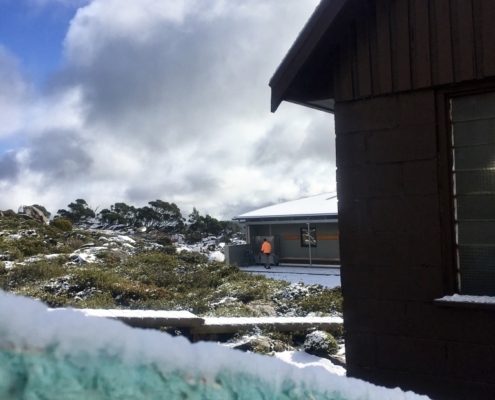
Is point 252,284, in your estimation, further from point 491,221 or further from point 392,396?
point 392,396

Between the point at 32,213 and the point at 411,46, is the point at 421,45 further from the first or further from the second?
the point at 32,213

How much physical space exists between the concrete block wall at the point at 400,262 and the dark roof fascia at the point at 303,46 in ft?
1.91

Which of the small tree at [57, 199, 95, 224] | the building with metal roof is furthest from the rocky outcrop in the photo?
the building with metal roof

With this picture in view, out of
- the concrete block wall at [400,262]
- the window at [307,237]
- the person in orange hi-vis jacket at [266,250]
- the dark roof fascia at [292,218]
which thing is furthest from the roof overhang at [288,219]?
the concrete block wall at [400,262]

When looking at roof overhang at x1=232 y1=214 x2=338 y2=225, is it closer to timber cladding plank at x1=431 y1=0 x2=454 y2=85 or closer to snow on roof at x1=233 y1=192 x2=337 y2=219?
snow on roof at x1=233 y1=192 x2=337 y2=219

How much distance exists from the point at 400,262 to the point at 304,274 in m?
18.4

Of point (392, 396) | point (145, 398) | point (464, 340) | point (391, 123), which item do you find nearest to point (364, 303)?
point (464, 340)

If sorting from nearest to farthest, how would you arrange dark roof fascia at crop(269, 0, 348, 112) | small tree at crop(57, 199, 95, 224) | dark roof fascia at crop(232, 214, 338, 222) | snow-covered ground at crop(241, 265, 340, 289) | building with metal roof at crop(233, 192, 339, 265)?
dark roof fascia at crop(269, 0, 348, 112)
snow-covered ground at crop(241, 265, 340, 289)
dark roof fascia at crop(232, 214, 338, 222)
building with metal roof at crop(233, 192, 339, 265)
small tree at crop(57, 199, 95, 224)

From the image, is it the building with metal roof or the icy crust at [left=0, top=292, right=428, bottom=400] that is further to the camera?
the building with metal roof

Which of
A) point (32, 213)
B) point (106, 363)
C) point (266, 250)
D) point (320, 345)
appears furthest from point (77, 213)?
point (106, 363)

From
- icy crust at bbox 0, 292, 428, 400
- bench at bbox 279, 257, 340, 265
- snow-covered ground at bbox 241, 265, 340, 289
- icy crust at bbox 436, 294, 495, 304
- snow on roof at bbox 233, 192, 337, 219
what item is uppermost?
snow on roof at bbox 233, 192, 337, 219

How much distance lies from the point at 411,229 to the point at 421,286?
1.68ft

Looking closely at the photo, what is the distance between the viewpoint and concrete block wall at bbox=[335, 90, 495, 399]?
431cm

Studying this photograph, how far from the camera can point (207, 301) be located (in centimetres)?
1349
